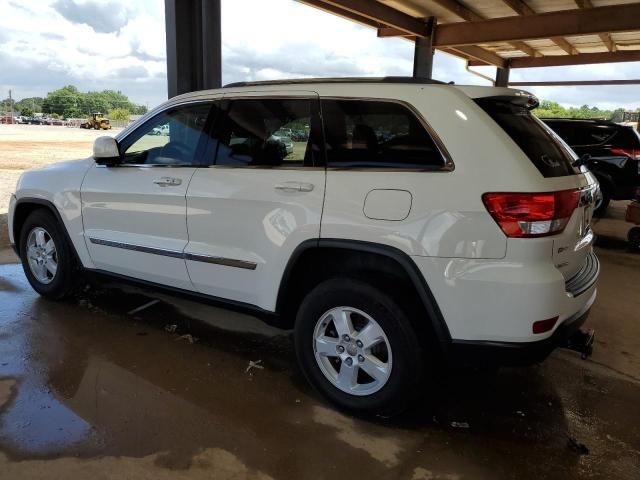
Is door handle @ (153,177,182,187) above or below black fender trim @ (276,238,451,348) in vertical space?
above

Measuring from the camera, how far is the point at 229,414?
2904 mm

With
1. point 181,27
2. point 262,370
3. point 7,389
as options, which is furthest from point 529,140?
point 181,27

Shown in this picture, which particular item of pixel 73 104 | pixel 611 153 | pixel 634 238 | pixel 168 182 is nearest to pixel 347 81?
pixel 168 182

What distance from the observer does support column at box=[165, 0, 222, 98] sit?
673cm

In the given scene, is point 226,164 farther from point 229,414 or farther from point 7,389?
point 7,389

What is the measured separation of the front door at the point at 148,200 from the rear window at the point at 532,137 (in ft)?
6.21

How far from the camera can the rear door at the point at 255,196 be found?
2.94 m

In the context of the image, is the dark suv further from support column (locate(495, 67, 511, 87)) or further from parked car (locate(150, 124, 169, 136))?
support column (locate(495, 67, 511, 87))

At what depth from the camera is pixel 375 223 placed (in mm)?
2635

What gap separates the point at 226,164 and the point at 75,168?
5.39ft

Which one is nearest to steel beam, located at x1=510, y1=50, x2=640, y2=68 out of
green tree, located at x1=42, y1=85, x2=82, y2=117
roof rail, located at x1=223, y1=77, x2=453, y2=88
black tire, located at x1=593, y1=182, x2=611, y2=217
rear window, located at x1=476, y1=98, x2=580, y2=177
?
black tire, located at x1=593, y1=182, x2=611, y2=217

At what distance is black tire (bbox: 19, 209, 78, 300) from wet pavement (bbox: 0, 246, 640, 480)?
36cm

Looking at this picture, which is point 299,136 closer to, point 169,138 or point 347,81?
point 347,81

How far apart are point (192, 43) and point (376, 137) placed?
199 inches
